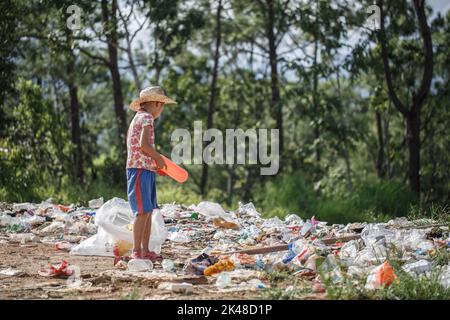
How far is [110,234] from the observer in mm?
6180

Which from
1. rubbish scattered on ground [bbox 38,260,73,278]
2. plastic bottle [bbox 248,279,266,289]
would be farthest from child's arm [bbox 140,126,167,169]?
plastic bottle [bbox 248,279,266,289]

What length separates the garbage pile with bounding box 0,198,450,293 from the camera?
16.5 ft

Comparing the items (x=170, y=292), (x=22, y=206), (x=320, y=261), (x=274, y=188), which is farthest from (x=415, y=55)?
(x=170, y=292)

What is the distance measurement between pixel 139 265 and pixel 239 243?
5.72 ft

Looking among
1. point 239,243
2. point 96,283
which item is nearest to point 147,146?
point 96,283

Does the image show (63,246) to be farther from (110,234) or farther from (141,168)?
(141,168)

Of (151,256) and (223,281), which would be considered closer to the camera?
(223,281)

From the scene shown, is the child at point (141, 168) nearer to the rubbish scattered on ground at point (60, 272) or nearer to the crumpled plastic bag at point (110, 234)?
the crumpled plastic bag at point (110, 234)

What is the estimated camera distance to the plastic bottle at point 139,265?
5422 millimetres

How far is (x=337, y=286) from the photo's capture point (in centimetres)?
444

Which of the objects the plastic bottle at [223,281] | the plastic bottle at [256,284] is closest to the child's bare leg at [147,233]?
the plastic bottle at [223,281]

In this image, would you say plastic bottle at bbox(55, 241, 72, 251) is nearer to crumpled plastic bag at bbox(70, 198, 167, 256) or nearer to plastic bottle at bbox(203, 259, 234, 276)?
crumpled plastic bag at bbox(70, 198, 167, 256)
